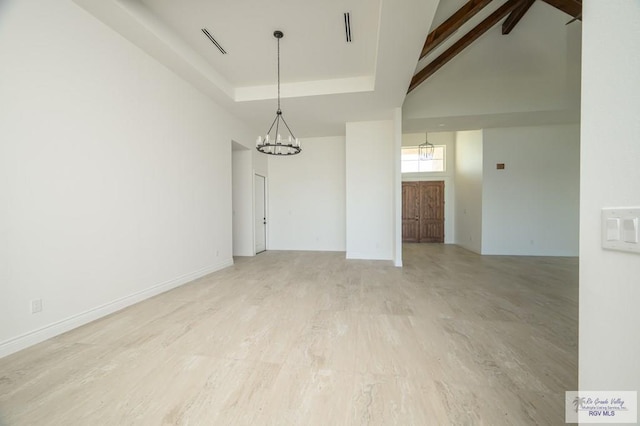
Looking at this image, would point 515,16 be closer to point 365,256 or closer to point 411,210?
point 365,256

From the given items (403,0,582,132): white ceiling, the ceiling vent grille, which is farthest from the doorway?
the ceiling vent grille

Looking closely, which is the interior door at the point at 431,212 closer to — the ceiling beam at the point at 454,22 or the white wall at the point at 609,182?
the ceiling beam at the point at 454,22

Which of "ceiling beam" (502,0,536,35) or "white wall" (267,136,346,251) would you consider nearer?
"ceiling beam" (502,0,536,35)

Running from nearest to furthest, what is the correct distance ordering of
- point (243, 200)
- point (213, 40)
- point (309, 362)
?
point (309, 362) < point (213, 40) < point (243, 200)

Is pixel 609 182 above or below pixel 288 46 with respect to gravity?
below

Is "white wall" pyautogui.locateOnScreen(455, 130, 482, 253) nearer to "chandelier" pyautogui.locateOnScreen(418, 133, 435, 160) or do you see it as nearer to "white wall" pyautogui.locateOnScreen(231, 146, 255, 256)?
"chandelier" pyautogui.locateOnScreen(418, 133, 435, 160)

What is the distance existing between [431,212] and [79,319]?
9.33m

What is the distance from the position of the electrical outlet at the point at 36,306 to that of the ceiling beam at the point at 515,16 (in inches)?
288

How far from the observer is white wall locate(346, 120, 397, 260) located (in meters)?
5.91

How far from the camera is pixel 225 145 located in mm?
5172

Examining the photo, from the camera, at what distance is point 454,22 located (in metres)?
3.36

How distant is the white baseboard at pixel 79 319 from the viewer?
2.05 m

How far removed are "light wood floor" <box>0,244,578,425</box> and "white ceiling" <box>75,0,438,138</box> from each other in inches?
131

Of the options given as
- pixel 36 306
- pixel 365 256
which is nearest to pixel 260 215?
pixel 365 256
